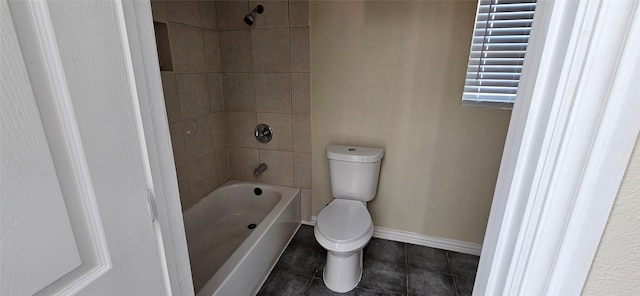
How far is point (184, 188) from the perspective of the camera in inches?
74.0

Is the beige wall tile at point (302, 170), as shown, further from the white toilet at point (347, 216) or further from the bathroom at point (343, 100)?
the white toilet at point (347, 216)

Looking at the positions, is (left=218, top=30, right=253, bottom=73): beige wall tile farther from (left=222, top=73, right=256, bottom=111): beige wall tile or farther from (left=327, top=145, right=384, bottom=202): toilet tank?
(left=327, top=145, right=384, bottom=202): toilet tank

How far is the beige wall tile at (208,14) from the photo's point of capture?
186 centimetres

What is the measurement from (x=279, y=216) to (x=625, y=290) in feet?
5.54

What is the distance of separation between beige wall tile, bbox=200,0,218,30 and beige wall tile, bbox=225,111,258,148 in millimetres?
627

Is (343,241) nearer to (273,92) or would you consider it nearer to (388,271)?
(388,271)

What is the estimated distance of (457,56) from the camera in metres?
1.63

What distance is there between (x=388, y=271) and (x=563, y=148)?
1.66m

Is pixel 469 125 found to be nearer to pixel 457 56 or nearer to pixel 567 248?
pixel 457 56

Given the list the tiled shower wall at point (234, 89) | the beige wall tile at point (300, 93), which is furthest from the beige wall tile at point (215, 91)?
the beige wall tile at point (300, 93)

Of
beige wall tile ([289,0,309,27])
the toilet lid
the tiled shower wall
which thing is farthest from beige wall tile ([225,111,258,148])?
the toilet lid

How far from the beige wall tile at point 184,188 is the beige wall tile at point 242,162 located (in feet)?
1.53

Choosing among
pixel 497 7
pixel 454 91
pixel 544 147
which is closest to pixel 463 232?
pixel 454 91

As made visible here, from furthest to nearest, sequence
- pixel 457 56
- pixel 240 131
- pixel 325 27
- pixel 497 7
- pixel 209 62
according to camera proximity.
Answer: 1. pixel 240 131
2. pixel 209 62
3. pixel 325 27
4. pixel 457 56
5. pixel 497 7
